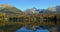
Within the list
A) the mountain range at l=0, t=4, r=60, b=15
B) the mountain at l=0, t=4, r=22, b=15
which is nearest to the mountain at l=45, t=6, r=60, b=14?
the mountain range at l=0, t=4, r=60, b=15

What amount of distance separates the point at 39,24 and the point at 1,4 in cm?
144

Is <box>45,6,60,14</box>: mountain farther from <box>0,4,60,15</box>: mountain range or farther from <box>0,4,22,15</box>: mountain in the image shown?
<box>0,4,22,15</box>: mountain

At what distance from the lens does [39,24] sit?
716 centimetres

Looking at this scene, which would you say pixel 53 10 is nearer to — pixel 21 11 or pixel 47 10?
pixel 47 10

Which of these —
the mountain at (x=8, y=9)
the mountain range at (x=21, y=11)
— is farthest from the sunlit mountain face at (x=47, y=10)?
the mountain at (x=8, y=9)

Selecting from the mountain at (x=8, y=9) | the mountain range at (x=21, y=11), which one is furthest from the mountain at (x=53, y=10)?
the mountain at (x=8, y=9)

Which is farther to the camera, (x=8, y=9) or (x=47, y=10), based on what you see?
(x=8, y=9)

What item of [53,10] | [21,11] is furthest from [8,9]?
[53,10]

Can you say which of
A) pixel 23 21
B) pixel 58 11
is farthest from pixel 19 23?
pixel 58 11

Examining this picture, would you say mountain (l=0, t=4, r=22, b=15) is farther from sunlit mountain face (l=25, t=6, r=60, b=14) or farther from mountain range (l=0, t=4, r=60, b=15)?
sunlit mountain face (l=25, t=6, r=60, b=14)

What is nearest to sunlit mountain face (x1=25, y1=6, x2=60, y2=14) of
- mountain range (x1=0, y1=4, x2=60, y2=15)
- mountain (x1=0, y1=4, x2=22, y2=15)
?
mountain range (x1=0, y1=4, x2=60, y2=15)

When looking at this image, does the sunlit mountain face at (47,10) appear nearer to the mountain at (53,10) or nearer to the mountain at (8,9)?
the mountain at (53,10)

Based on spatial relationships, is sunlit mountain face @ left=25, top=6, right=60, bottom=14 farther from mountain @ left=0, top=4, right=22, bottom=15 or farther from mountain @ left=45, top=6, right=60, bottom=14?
mountain @ left=0, top=4, right=22, bottom=15

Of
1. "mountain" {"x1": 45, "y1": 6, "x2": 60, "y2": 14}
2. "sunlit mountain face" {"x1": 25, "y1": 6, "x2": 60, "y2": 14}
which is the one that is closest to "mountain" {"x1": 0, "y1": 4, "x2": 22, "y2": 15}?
"sunlit mountain face" {"x1": 25, "y1": 6, "x2": 60, "y2": 14}
